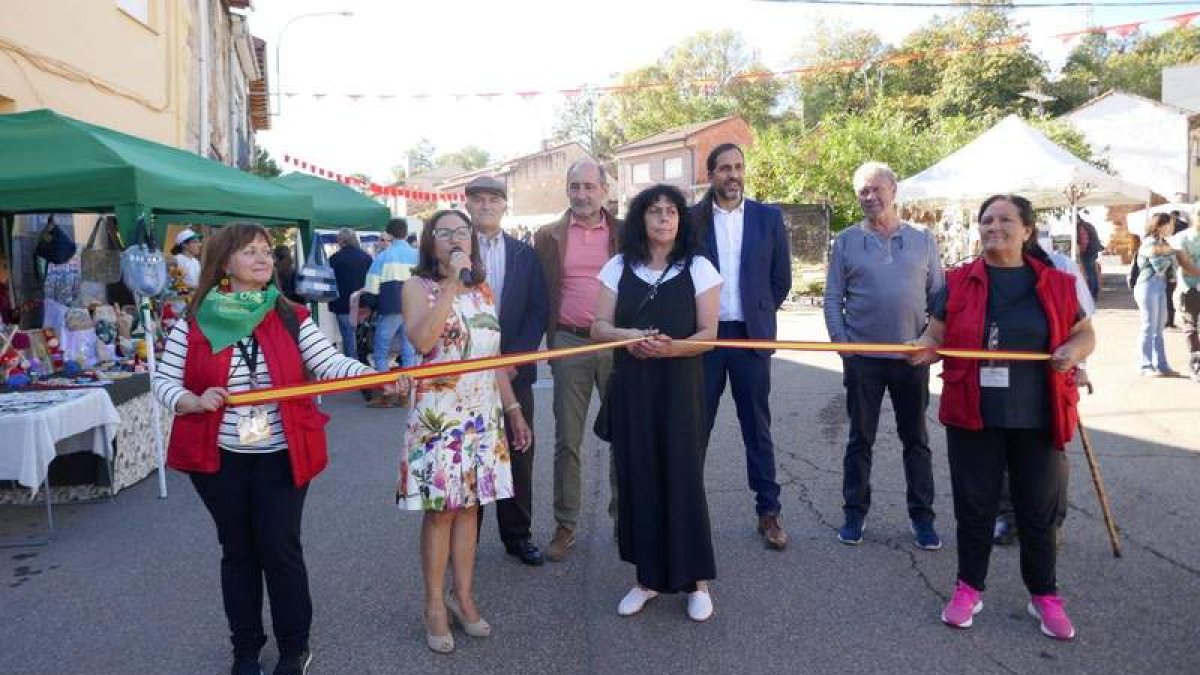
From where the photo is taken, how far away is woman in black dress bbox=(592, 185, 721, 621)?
387 cm

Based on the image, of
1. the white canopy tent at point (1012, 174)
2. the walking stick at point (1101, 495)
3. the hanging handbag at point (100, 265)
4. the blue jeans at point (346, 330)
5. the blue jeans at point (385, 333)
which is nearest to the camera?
the walking stick at point (1101, 495)

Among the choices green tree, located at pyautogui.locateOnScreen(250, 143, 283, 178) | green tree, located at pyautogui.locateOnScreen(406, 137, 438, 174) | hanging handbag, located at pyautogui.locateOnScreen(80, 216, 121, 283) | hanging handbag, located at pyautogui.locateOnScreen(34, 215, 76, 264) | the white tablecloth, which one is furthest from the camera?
green tree, located at pyautogui.locateOnScreen(406, 137, 438, 174)

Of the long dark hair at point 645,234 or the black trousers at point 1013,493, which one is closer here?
the black trousers at point 1013,493

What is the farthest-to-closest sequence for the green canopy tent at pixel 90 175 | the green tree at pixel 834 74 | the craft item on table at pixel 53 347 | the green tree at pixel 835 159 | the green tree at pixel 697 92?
the green tree at pixel 697 92 → the green tree at pixel 834 74 → the green tree at pixel 835 159 → the craft item on table at pixel 53 347 → the green canopy tent at pixel 90 175

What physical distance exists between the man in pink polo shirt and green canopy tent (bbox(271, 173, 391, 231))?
862 cm

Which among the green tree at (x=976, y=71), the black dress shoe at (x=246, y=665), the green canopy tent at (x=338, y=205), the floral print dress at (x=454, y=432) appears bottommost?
the black dress shoe at (x=246, y=665)

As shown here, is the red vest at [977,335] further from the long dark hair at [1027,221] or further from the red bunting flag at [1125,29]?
the red bunting flag at [1125,29]

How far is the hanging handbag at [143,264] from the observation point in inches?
235

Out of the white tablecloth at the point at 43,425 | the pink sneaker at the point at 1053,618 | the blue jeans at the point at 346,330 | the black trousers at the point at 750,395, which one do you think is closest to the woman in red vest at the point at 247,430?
the black trousers at the point at 750,395

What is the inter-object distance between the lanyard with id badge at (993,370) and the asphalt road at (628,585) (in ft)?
3.43

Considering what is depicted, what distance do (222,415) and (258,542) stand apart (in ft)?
1.64

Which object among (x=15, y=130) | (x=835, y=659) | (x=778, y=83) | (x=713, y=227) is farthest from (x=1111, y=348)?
(x=778, y=83)

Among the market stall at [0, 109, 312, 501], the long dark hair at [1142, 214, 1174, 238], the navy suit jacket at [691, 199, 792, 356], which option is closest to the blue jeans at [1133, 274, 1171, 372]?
the long dark hair at [1142, 214, 1174, 238]

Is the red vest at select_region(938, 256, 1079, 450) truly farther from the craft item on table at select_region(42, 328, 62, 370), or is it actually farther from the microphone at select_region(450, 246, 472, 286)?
the craft item on table at select_region(42, 328, 62, 370)
